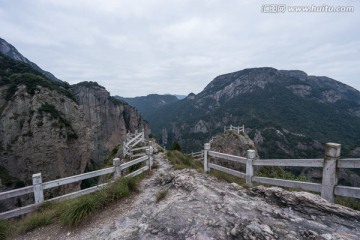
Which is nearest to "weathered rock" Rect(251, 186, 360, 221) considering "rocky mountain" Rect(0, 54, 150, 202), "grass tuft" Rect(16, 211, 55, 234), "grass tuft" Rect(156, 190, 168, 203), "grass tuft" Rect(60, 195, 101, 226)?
"grass tuft" Rect(156, 190, 168, 203)

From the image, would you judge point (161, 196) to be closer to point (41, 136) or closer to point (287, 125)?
point (41, 136)

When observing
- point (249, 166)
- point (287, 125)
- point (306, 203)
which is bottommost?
point (287, 125)

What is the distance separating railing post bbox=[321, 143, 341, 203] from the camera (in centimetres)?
476

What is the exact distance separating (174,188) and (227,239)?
2681 mm

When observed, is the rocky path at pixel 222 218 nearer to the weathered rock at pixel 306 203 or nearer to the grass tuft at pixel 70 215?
the weathered rock at pixel 306 203

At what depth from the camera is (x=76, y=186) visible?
30.7 meters

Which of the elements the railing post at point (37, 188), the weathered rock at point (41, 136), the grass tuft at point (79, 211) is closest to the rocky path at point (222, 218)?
the grass tuft at point (79, 211)

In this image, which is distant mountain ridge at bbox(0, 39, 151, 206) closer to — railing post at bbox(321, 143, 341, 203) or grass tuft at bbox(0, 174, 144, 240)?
grass tuft at bbox(0, 174, 144, 240)

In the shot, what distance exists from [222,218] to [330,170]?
2.62 m

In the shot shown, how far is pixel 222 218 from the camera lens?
412 centimetres

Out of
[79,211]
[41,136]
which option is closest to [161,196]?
[79,211]

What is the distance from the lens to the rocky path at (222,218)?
3607mm

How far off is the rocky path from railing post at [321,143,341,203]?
24.2 inches

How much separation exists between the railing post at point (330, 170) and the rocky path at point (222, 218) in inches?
24.2
